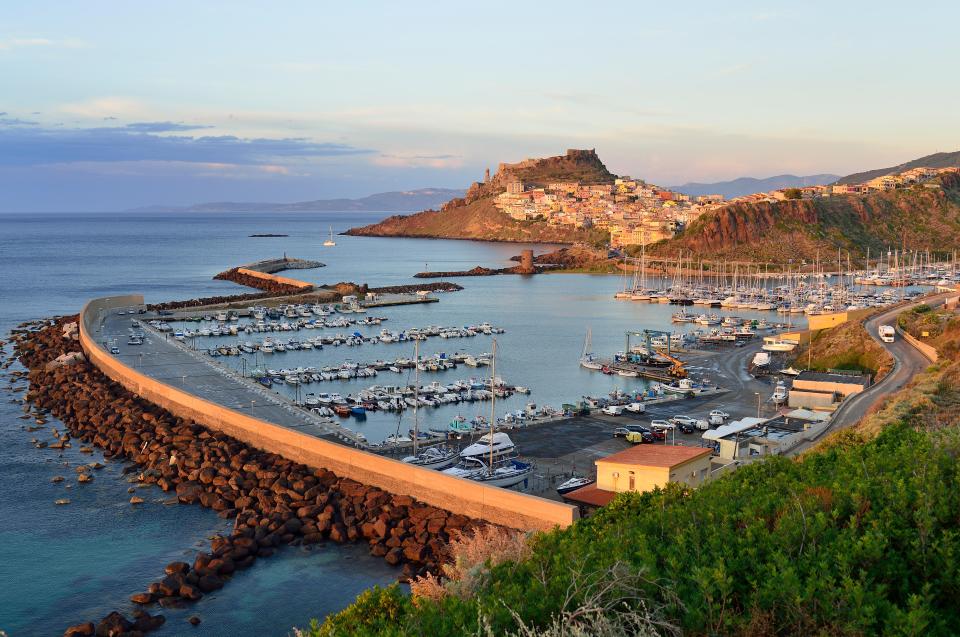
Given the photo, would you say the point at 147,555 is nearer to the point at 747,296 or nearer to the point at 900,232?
the point at 747,296

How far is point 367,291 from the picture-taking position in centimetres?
5978

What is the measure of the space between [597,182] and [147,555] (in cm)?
15888

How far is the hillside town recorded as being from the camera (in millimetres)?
100125

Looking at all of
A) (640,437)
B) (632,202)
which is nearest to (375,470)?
(640,437)

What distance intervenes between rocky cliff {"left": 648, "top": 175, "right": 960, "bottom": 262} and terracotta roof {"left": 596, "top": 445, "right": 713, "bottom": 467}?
2710 inches

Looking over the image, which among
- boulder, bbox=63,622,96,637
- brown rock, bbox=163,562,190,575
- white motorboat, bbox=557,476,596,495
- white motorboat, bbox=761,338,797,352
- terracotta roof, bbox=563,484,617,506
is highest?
white motorboat, bbox=761,338,797,352

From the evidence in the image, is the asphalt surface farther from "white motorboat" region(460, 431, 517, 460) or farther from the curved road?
the curved road

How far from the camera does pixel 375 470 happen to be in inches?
677

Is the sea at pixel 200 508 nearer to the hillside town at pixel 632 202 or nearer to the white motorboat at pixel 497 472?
the white motorboat at pixel 497 472

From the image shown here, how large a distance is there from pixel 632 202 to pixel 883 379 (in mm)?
111417

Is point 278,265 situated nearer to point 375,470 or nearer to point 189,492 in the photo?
point 189,492

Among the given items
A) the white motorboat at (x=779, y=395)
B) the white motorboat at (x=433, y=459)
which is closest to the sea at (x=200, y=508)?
the white motorboat at (x=433, y=459)

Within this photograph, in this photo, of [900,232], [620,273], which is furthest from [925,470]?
[900,232]

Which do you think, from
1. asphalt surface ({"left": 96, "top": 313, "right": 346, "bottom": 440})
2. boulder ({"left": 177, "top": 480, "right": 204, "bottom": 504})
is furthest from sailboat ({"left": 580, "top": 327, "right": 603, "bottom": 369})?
boulder ({"left": 177, "top": 480, "right": 204, "bottom": 504})
